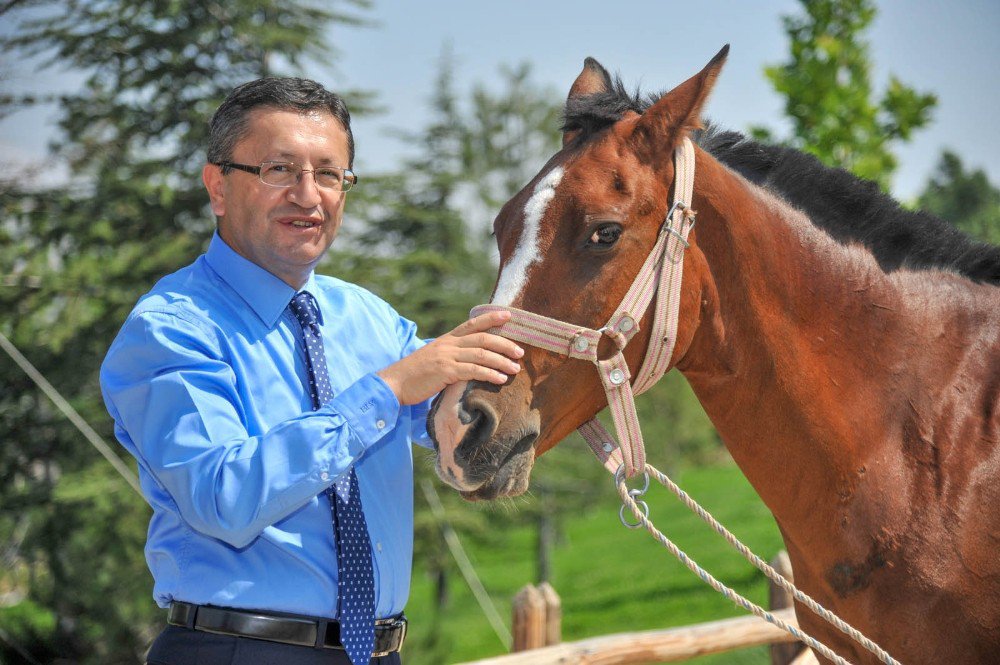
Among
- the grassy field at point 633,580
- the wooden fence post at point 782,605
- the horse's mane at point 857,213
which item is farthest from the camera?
the grassy field at point 633,580

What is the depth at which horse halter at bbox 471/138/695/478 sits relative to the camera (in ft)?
6.65

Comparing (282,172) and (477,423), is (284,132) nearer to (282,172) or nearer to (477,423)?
(282,172)

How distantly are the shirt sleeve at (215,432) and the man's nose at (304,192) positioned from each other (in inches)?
16.5

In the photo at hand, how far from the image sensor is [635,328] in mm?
2100

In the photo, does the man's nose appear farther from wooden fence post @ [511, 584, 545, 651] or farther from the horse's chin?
wooden fence post @ [511, 584, 545, 651]

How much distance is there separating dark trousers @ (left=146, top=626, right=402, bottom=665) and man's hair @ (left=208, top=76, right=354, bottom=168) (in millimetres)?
1176

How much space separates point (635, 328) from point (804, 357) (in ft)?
1.63

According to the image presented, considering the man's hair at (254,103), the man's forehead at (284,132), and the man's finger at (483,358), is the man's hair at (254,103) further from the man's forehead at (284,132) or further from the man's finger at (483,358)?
the man's finger at (483,358)

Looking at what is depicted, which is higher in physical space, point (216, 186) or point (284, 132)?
point (284, 132)

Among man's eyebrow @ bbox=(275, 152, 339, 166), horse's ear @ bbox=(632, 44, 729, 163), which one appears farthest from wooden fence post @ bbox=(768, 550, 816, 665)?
man's eyebrow @ bbox=(275, 152, 339, 166)

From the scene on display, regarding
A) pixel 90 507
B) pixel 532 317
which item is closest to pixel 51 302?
pixel 90 507

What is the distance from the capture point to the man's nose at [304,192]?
7.13 feet

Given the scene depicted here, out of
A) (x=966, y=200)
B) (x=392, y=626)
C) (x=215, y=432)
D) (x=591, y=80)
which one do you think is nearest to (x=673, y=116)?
(x=591, y=80)

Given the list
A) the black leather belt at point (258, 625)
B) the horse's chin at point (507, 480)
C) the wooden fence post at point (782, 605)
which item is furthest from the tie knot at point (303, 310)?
the wooden fence post at point (782, 605)
